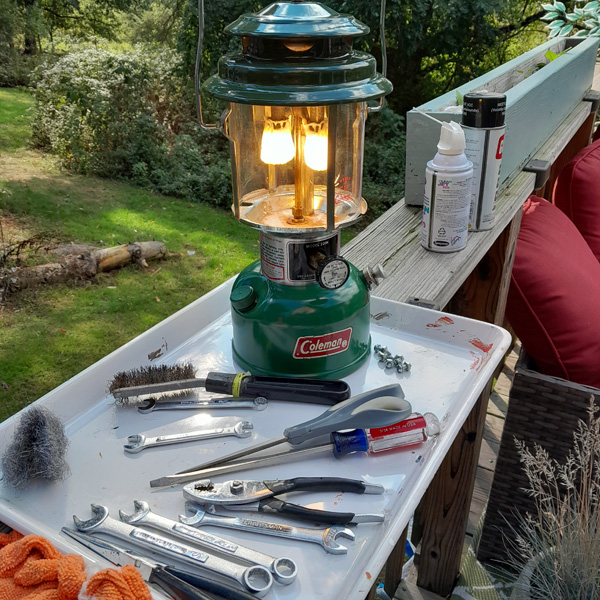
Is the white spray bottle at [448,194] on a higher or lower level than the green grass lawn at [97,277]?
higher

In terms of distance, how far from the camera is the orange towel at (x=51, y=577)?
642 mm

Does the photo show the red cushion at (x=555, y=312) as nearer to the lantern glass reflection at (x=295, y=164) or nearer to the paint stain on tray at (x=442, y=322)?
the paint stain on tray at (x=442, y=322)

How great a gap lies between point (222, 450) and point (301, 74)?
56cm

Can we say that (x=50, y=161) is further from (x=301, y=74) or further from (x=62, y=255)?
(x=301, y=74)

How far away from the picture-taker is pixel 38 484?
0.82m

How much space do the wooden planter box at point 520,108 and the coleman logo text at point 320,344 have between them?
0.75m

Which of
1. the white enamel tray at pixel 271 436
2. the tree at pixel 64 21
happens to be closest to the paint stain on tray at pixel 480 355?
the white enamel tray at pixel 271 436

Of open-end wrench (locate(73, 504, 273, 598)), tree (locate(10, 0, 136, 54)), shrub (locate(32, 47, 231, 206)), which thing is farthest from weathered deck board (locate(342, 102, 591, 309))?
tree (locate(10, 0, 136, 54))

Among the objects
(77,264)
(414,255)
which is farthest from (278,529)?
(77,264)

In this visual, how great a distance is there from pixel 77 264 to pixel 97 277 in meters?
0.15

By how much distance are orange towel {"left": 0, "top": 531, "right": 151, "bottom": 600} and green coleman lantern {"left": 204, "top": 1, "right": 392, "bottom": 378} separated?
466 mm

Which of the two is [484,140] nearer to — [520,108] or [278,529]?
[520,108]

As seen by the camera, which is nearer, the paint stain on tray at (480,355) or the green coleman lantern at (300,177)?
the green coleman lantern at (300,177)

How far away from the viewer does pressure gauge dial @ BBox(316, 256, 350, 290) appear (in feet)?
3.34
